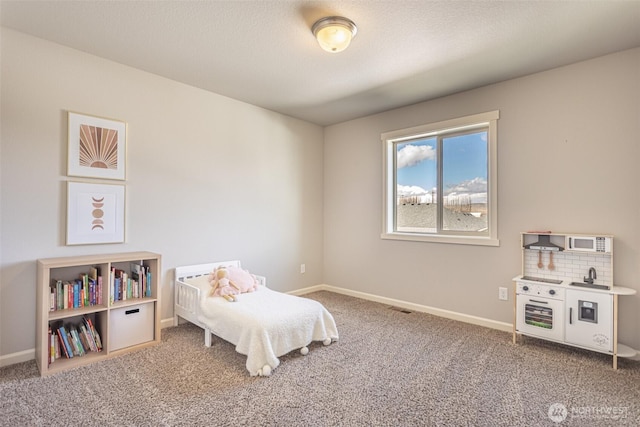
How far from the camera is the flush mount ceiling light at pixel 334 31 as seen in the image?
2.21 meters

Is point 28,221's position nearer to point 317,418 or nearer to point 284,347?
point 284,347

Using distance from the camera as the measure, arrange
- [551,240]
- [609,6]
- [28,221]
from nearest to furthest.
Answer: [609,6]
[28,221]
[551,240]

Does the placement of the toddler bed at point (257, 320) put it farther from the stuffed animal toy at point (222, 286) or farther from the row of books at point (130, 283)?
the row of books at point (130, 283)

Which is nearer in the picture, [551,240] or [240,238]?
[551,240]

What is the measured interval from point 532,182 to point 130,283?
12.6 ft

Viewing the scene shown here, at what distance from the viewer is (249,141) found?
3.99m

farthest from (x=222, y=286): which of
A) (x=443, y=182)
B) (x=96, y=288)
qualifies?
(x=443, y=182)

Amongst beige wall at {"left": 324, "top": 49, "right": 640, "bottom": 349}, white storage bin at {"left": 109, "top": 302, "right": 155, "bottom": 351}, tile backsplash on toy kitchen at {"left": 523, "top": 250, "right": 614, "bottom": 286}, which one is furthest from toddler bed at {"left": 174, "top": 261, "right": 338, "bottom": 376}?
tile backsplash on toy kitchen at {"left": 523, "top": 250, "right": 614, "bottom": 286}

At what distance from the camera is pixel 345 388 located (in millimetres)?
2146

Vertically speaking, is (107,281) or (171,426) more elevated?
(107,281)

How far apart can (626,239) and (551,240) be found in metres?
0.50

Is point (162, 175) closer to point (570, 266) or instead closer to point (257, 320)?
point (257, 320)

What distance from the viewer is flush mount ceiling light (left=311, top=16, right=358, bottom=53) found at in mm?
2207

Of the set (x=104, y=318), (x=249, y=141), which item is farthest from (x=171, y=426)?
(x=249, y=141)
